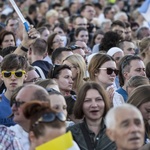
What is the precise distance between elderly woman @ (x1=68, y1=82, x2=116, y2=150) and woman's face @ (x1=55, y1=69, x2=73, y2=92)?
1994 mm

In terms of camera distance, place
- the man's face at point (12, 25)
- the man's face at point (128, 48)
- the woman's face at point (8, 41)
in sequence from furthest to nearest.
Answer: the man's face at point (12, 25)
the man's face at point (128, 48)
the woman's face at point (8, 41)

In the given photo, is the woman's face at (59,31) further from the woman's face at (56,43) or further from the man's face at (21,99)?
the man's face at (21,99)

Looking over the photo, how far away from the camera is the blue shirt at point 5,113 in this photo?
27.2 feet

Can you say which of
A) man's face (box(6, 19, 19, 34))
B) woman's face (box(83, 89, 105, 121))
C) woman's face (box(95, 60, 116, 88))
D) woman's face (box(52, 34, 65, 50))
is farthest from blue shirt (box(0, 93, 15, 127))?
man's face (box(6, 19, 19, 34))

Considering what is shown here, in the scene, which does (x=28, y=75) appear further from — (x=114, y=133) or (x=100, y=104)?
(x=114, y=133)

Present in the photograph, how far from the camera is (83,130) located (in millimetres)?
7688

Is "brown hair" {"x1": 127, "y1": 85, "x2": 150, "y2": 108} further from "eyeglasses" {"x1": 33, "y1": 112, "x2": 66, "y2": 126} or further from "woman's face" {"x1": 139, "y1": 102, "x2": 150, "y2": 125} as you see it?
"eyeglasses" {"x1": 33, "y1": 112, "x2": 66, "y2": 126}

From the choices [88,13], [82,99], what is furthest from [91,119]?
[88,13]

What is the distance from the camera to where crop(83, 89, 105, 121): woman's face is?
782 cm

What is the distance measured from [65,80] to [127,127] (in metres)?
4.10

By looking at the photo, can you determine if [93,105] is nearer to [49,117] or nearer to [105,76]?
[49,117]

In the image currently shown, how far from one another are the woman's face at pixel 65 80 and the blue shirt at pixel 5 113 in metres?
1.44

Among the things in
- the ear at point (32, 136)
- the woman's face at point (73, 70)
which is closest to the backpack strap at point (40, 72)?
the woman's face at point (73, 70)

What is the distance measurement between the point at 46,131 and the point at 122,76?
508 cm
